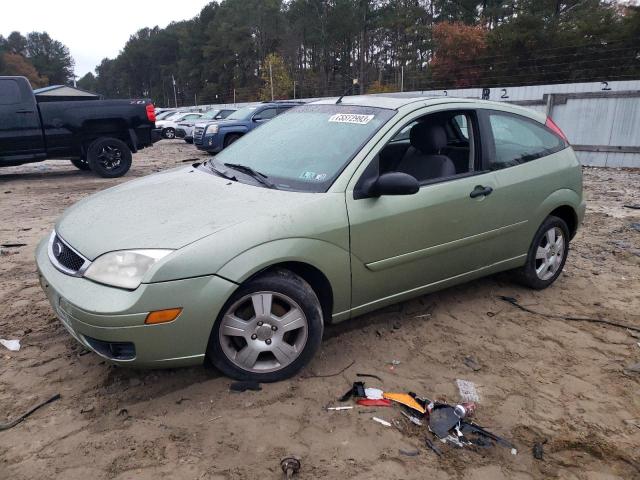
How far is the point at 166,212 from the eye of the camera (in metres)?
2.99

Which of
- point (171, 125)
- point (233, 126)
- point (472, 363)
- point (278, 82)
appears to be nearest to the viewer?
point (472, 363)

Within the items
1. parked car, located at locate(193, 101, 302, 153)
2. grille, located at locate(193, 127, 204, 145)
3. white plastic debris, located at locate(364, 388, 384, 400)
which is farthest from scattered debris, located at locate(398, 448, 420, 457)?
grille, located at locate(193, 127, 204, 145)

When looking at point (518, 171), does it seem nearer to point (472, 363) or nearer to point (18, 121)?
point (472, 363)

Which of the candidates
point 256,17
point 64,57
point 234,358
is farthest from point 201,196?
point 64,57

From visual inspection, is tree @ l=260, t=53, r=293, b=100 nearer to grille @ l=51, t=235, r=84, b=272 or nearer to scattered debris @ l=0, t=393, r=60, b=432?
grille @ l=51, t=235, r=84, b=272

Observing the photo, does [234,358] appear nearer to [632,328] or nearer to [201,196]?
[201,196]

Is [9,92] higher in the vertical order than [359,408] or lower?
higher

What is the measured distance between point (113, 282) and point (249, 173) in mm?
1260

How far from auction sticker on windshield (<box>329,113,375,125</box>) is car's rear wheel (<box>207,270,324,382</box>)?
1.24 meters

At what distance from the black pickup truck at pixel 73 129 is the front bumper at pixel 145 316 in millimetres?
8755

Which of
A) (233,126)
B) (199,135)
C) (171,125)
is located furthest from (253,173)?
(171,125)

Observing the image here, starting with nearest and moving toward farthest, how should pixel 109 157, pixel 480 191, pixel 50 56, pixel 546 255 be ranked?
pixel 480 191 → pixel 546 255 → pixel 109 157 → pixel 50 56

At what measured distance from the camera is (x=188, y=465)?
93.1 inches

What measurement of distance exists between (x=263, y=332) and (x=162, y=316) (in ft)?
1.95
